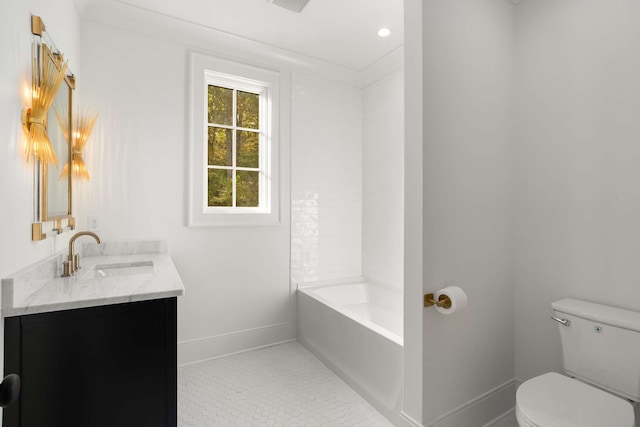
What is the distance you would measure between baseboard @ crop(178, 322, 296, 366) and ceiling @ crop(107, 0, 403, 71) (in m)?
2.51

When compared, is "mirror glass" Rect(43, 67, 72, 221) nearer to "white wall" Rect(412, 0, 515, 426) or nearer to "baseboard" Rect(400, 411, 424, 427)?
"white wall" Rect(412, 0, 515, 426)

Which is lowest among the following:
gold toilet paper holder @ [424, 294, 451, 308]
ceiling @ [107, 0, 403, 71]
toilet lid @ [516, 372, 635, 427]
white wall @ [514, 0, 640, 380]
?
toilet lid @ [516, 372, 635, 427]

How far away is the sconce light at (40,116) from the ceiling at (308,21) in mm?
1248

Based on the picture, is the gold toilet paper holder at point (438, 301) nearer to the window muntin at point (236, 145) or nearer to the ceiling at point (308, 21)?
the window muntin at point (236, 145)

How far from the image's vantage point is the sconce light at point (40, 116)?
1342 millimetres

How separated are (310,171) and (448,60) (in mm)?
1685

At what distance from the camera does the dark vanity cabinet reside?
115 cm

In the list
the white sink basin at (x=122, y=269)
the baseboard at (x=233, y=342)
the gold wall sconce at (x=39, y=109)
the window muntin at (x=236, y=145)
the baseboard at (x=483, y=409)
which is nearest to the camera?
the gold wall sconce at (x=39, y=109)

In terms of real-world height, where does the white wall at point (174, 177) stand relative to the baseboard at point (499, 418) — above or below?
above

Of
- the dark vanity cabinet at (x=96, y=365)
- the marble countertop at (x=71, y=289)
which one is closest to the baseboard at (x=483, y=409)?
the dark vanity cabinet at (x=96, y=365)

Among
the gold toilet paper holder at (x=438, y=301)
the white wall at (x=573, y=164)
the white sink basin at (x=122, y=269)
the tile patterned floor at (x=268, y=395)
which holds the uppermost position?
the white wall at (x=573, y=164)

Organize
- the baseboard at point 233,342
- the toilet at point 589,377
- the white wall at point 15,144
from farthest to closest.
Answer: the baseboard at point 233,342 < the toilet at point 589,377 < the white wall at point 15,144

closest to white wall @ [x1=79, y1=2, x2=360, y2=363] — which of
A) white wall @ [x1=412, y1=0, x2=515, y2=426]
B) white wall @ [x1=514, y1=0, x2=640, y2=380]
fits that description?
white wall @ [x1=412, y1=0, x2=515, y2=426]

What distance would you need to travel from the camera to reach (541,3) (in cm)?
189
